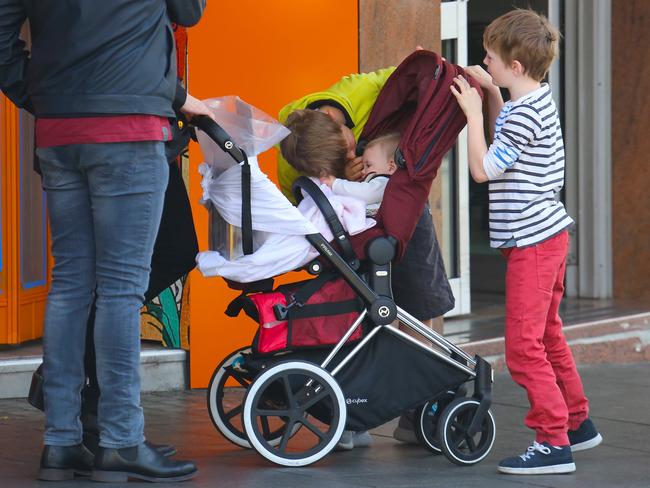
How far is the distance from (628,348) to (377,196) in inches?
121

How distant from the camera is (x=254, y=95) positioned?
6.04 metres

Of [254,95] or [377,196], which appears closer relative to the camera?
[377,196]

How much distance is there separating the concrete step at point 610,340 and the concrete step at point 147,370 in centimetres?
177

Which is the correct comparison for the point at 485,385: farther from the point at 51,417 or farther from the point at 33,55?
the point at 33,55

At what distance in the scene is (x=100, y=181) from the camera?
4.02 metres

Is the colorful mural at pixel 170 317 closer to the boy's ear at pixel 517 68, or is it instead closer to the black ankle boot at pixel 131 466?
the black ankle boot at pixel 131 466

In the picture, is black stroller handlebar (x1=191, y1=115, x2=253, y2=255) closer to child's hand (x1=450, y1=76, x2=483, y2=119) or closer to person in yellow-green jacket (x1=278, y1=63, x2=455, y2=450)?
person in yellow-green jacket (x1=278, y1=63, x2=455, y2=450)

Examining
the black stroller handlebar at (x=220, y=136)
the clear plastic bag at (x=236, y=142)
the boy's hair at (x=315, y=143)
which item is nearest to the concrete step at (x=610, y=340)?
the boy's hair at (x=315, y=143)

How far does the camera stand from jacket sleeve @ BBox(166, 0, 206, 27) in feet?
13.5

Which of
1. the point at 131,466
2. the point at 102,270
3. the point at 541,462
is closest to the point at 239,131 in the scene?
the point at 102,270

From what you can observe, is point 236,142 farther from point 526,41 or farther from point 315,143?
point 526,41

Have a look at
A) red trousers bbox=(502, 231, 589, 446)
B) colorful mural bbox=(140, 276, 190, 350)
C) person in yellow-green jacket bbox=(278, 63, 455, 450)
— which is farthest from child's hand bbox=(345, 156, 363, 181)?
colorful mural bbox=(140, 276, 190, 350)

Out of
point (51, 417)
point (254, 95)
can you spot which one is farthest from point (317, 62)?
point (51, 417)

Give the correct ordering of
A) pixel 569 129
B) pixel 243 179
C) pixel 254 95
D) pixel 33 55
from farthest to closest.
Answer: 1. pixel 569 129
2. pixel 254 95
3. pixel 243 179
4. pixel 33 55
